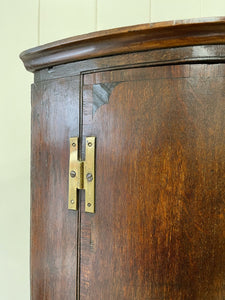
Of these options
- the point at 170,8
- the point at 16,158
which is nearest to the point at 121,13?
the point at 170,8

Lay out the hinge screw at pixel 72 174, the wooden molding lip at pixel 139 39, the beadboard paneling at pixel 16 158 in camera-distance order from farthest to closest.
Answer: the beadboard paneling at pixel 16 158 → the hinge screw at pixel 72 174 → the wooden molding lip at pixel 139 39

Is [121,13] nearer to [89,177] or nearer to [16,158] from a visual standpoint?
[16,158]

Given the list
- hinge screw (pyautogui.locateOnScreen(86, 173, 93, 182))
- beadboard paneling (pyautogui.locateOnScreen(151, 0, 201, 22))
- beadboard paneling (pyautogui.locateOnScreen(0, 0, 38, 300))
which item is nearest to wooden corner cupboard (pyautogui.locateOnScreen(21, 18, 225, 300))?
hinge screw (pyautogui.locateOnScreen(86, 173, 93, 182))

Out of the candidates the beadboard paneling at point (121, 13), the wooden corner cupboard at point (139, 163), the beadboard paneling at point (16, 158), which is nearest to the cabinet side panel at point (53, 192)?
the wooden corner cupboard at point (139, 163)

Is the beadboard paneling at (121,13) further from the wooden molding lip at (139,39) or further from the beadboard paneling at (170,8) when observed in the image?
the wooden molding lip at (139,39)

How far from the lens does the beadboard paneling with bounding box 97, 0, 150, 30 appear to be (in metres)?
1.19

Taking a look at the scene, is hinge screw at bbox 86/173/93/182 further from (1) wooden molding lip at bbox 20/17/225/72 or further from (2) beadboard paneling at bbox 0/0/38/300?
(2) beadboard paneling at bbox 0/0/38/300

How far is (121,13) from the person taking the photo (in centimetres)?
120

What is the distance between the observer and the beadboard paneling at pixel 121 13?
1.19 metres

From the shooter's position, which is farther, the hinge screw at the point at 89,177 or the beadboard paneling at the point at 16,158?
the beadboard paneling at the point at 16,158

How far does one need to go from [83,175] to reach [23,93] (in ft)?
2.30

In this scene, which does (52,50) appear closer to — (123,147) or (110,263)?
(123,147)

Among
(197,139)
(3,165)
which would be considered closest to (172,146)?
(197,139)

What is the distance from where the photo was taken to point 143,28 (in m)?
0.51
